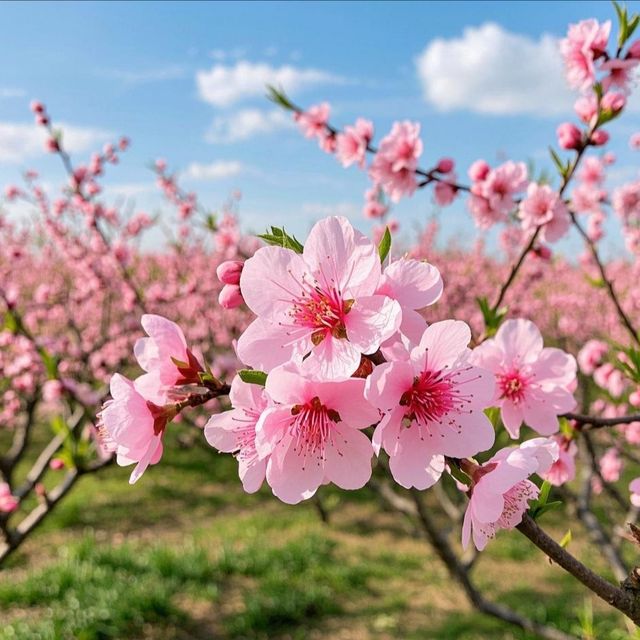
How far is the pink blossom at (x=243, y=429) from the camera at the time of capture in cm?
96

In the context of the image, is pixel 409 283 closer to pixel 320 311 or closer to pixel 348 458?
pixel 320 311

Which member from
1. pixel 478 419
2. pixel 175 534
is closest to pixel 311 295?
pixel 478 419

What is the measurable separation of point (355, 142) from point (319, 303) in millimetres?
2427

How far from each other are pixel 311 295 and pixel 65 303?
6.51m

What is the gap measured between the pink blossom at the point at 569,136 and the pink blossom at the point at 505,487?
1.81 m

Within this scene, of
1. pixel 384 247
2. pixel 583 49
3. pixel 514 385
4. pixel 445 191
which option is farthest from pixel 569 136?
pixel 384 247

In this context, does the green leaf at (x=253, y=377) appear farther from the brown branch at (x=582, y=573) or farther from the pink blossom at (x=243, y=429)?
the brown branch at (x=582, y=573)

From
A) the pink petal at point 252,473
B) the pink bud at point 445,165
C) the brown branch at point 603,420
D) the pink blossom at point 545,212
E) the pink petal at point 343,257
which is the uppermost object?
the pink bud at point 445,165

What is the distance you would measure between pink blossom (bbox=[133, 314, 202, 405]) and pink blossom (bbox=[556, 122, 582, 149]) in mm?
1995

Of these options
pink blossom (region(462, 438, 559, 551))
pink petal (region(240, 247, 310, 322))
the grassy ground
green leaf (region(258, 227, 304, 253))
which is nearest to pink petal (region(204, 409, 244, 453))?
pink petal (region(240, 247, 310, 322))

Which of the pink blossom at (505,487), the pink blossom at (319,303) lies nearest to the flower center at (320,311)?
the pink blossom at (319,303)

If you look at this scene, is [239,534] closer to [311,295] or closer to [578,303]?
[311,295]

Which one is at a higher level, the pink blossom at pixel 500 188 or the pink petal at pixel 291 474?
the pink blossom at pixel 500 188

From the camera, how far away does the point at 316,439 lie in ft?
3.18
